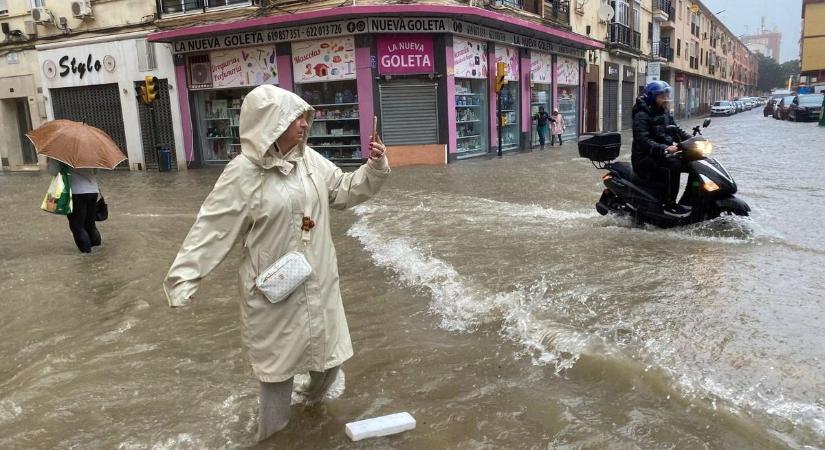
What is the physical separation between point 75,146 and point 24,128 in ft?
62.6

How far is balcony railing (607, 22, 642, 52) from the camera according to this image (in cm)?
3031

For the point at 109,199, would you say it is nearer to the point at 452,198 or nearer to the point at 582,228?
the point at 452,198

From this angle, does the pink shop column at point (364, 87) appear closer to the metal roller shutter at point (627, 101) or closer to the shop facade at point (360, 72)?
the shop facade at point (360, 72)

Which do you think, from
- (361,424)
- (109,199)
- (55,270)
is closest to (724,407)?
(361,424)

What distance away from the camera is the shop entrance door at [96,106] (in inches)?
798

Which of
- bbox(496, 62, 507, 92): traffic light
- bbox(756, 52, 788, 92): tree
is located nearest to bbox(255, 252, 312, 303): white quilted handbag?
bbox(496, 62, 507, 92): traffic light

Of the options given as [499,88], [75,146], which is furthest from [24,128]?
[75,146]

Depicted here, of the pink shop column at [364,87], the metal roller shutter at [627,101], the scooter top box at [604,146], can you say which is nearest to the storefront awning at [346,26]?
the pink shop column at [364,87]

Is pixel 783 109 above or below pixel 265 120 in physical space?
below

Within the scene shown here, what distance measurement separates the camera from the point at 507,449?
2.93 metres

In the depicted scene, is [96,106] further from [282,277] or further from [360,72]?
[282,277]

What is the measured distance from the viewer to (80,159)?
7.02m

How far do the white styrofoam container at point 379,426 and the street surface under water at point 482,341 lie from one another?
0.05 meters

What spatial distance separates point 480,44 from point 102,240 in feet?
43.0
